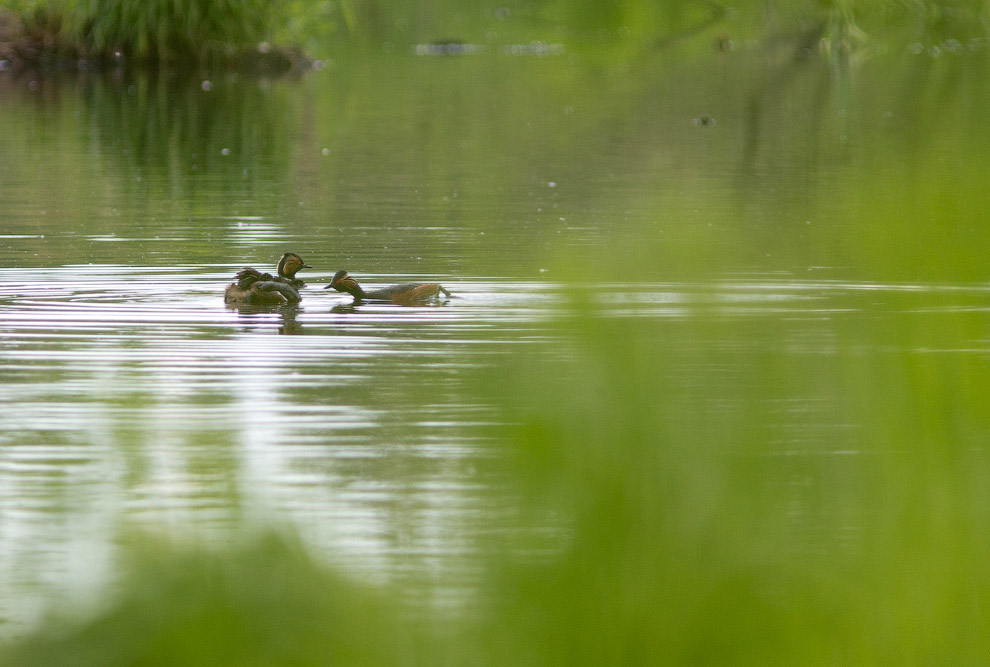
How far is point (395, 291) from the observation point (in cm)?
856

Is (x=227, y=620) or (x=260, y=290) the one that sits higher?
(x=227, y=620)

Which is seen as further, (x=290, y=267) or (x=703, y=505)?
(x=290, y=267)

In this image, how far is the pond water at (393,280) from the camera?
5.49 feet

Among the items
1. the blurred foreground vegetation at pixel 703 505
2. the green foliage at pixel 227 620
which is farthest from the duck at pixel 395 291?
the green foliage at pixel 227 620

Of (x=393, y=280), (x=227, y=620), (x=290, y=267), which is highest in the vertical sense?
(x=227, y=620)

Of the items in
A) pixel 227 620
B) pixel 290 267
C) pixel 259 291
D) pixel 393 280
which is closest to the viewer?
pixel 227 620

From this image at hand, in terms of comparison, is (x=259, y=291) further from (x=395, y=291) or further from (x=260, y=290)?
(x=395, y=291)

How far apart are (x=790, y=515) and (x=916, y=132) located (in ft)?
5.36

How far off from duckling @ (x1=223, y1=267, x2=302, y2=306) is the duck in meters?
0.26

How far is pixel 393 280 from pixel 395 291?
1085mm

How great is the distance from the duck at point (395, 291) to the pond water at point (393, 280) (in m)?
0.08

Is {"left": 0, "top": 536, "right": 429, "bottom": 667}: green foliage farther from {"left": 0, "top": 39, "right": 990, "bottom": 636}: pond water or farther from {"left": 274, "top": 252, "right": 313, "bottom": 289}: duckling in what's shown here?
{"left": 274, "top": 252, "right": 313, "bottom": 289}: duckling

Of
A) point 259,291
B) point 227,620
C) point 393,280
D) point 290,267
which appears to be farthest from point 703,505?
point 393,280

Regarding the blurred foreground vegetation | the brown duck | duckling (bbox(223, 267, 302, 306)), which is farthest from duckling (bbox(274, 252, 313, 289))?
the blurred foreground vegetation
